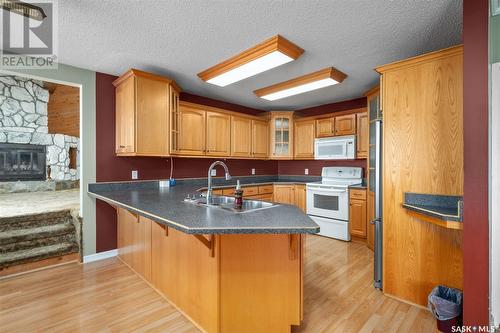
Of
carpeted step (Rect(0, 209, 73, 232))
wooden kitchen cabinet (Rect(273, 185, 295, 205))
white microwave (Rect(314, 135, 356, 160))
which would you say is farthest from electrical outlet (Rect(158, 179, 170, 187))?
white microwave (Rect(314, 135, 356, 160))

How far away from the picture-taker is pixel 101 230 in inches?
124

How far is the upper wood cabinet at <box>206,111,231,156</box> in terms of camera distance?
3973mm

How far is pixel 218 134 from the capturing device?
4105 millimetres

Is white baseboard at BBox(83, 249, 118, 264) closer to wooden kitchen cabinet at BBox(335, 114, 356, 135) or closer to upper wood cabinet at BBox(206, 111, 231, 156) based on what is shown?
upper wood cabinet at BBox(206, 111, 231, 156)

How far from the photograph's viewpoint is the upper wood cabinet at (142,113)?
2.89 m

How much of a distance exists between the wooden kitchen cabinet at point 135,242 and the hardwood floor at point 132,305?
0.42 ft

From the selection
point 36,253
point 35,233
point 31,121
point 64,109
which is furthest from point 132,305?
point 64,109

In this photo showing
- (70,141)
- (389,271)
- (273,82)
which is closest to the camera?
(389,271)

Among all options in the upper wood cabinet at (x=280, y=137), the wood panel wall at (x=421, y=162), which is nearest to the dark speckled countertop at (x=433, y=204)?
the wood panel wall at (x=421, y=162)

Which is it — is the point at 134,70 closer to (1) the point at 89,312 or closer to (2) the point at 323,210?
(1) the point at 89,312

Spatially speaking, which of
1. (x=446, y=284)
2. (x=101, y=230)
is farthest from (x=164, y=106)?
(x=446, y=284)

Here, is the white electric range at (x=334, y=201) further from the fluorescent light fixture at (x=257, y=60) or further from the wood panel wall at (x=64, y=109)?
the wood panel wall at (x=64, y=109)

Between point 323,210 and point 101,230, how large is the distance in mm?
3376

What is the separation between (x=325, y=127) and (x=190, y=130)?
2.49m
